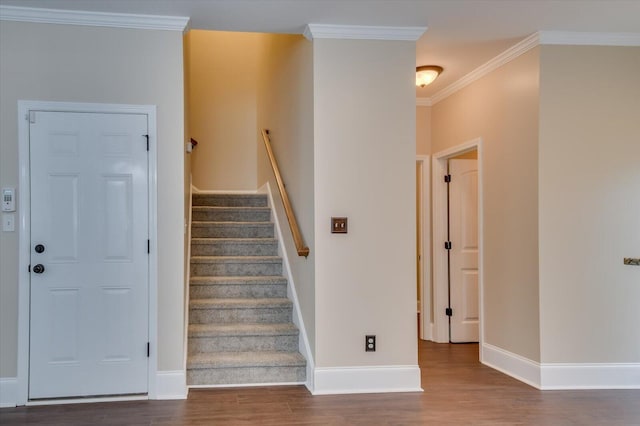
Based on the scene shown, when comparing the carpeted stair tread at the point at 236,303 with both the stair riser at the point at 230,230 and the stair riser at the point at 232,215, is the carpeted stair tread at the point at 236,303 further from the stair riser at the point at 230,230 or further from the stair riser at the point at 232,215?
the stair riser at the point at 232,215

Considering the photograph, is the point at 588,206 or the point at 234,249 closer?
the point at 588,206

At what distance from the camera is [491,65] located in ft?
16.1

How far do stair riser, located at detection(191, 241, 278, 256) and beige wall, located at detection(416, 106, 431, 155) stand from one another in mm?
2030

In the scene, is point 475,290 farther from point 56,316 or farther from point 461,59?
point 56,316

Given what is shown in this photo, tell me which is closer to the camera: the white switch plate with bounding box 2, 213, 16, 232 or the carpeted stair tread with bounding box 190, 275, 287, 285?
the white switch plate with bounding box 2, 213, 16, 232

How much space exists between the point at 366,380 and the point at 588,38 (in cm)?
310

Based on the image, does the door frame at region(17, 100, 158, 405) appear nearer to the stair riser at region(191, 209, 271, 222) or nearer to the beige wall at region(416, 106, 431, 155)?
the stair riser at region(191, 209, 271, 222)

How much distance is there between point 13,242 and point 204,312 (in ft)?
5.08

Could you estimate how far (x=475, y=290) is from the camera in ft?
20.0

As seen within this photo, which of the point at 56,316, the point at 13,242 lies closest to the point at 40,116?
the point at 13,242

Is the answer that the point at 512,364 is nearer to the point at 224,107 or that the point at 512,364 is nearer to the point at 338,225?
the point at 338,225

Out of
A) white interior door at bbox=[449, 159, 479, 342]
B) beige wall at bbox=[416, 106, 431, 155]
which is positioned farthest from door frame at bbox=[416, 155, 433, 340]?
white interior door at bbox=[449, 159, 479, 342]

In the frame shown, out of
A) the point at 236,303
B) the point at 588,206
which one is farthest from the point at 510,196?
the point at 236,303

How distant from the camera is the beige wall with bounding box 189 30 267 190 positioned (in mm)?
6855
